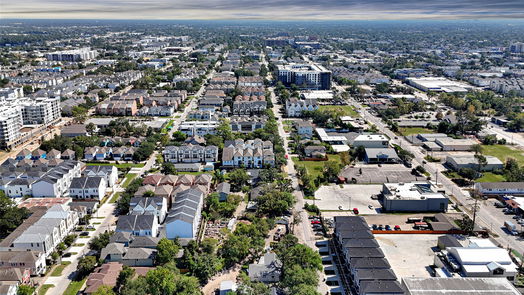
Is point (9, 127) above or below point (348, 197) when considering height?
above

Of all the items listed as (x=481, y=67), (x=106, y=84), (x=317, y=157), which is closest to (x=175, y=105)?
(x=106, y=84)

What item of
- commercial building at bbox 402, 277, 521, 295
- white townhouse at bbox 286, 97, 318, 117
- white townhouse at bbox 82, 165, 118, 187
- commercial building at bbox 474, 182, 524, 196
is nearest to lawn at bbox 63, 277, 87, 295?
white townhouse at bbox 82, 165, 118, 187

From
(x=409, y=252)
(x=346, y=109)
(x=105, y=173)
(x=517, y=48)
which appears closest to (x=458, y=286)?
(x=409, y=252)

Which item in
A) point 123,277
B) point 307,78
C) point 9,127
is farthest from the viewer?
point 307,78

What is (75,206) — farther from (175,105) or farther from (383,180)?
(175,105)

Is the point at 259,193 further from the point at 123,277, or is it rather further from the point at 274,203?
the point at 123,277

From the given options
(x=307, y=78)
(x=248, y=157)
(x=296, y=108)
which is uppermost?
(x=307, y=78)
